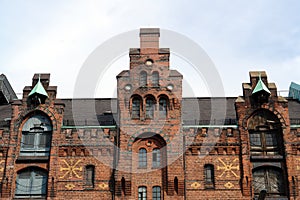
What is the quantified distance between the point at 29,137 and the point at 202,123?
11465 mm

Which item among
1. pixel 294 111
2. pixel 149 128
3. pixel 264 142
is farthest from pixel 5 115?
pixel 294 111

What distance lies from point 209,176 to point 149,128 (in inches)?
188

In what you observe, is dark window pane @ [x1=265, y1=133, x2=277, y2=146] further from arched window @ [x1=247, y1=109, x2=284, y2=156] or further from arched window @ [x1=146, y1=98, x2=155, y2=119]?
arched window @ [x1=146, y1=98, x2=155, y2=119]

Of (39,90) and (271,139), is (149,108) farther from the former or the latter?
(271,139)

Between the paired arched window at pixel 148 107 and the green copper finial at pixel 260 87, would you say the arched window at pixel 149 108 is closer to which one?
the paired arched window at pixel 148 107

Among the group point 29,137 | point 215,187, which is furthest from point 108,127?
point 215,187

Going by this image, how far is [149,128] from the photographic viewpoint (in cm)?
3225

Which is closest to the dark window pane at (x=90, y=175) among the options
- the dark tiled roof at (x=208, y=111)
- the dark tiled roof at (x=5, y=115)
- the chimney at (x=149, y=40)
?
the dark tiled roof at (x=5, y=115)

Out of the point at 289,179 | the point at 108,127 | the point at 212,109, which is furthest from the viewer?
the point at 212,109

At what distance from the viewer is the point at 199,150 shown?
32.0m

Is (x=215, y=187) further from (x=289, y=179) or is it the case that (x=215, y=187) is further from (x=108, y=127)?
(x=108, y=127)

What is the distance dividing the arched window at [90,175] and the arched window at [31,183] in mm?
2508

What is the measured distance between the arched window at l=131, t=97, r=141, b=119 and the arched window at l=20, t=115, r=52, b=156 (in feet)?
18.1

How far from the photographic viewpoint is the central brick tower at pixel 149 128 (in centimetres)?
3071
